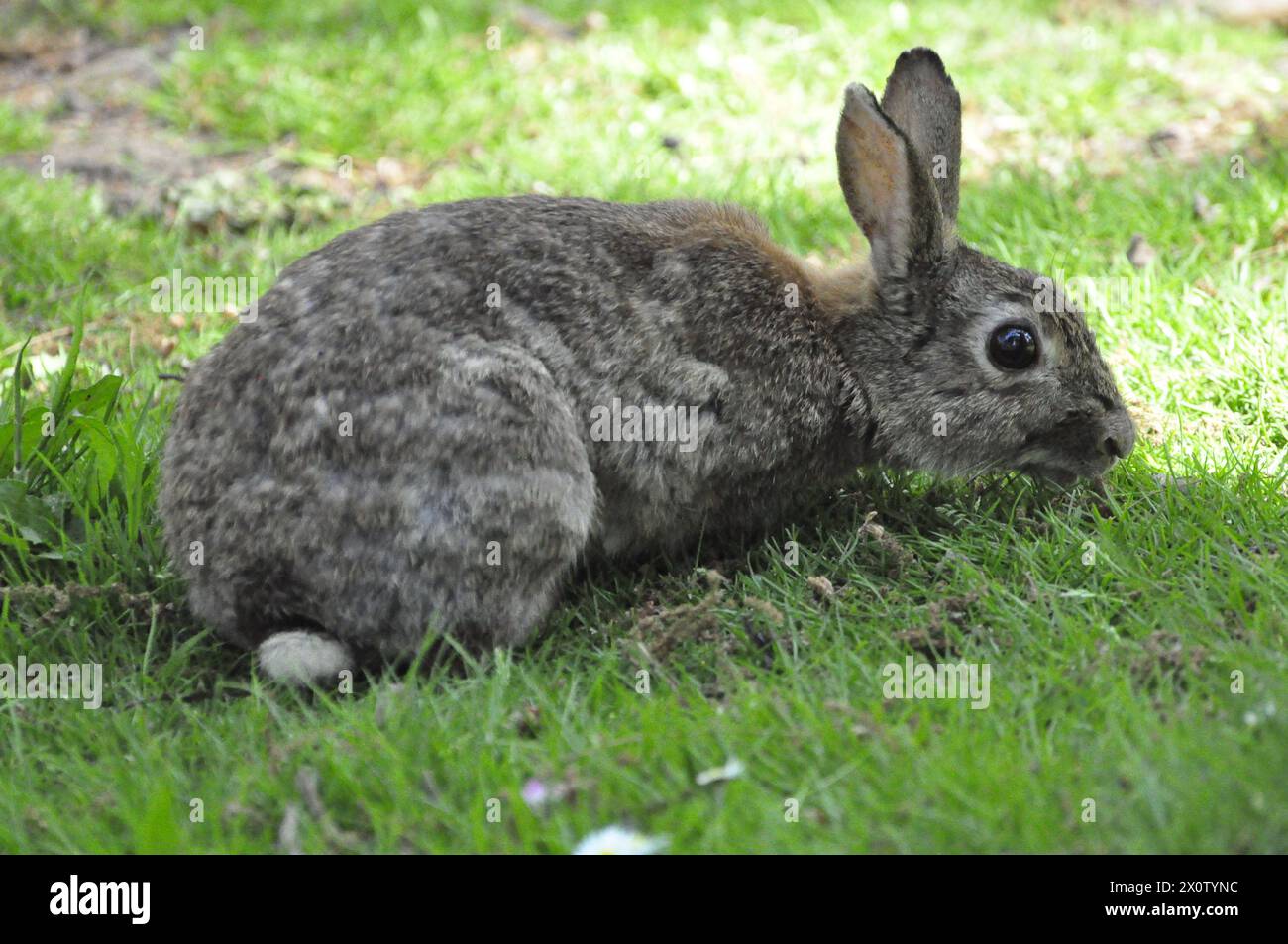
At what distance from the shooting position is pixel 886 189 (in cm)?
562

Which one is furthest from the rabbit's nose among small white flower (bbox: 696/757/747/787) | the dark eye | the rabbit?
small white flower (bbox: 696/757/747/787)

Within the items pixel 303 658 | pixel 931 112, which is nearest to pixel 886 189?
pixel 931 112

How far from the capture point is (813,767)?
A: 12.5 ft

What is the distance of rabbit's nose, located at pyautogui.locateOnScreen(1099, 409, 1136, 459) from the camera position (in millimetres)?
5480

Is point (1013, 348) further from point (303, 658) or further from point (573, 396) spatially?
point (303, 658)

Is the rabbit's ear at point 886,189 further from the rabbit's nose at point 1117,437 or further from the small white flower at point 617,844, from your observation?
the small white flower at point 617,844

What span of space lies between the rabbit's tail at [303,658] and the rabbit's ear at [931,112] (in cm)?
288

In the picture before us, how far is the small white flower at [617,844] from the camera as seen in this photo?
3.59 meters

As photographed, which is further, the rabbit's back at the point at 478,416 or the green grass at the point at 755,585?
the rabbit's back at the point at 478,416

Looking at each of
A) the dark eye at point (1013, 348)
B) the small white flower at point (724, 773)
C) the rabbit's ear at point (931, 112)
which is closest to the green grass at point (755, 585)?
the small white flower at point (724, 773)

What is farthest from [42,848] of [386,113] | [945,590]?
[386,113]
